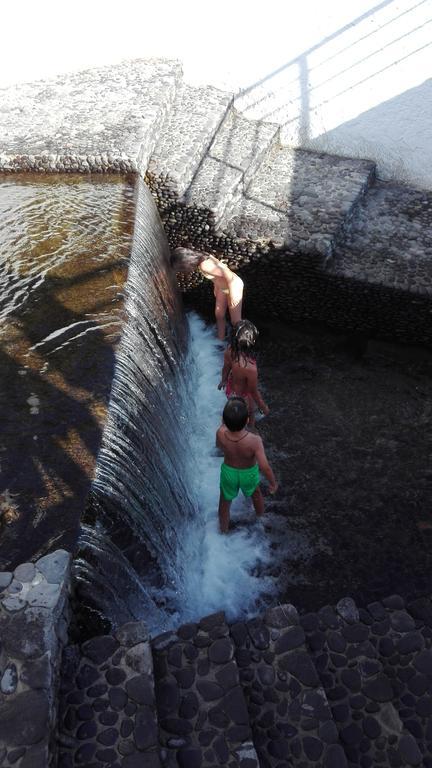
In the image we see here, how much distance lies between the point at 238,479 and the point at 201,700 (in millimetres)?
2044

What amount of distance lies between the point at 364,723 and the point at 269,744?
1.66 ft

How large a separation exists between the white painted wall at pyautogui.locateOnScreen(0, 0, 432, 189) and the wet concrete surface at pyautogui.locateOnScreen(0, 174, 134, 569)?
8.23 feet

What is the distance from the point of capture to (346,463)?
6.18 metres

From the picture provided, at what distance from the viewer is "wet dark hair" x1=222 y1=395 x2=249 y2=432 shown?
4523mm

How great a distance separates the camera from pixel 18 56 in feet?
29.7

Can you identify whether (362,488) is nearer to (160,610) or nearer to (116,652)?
(160,610)

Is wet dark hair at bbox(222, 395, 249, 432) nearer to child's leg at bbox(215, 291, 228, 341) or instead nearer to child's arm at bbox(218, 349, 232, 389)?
child's arm at bbox(218, 349, 232, 389)

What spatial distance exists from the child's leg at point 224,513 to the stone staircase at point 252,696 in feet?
5.71

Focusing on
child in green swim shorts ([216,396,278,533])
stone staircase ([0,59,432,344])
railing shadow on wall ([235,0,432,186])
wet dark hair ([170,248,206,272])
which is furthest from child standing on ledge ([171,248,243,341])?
railing shadow on wall ([235,0,432,186])

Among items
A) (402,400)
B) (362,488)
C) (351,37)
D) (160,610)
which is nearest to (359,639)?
(160,610)

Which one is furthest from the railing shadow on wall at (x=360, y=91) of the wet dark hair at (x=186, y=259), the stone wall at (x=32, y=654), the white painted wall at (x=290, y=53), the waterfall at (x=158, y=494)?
the stone wall at (x=32, y=654)

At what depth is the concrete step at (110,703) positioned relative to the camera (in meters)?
2.83

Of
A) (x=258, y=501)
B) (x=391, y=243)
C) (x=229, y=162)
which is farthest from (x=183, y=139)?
(x=258, y=501)

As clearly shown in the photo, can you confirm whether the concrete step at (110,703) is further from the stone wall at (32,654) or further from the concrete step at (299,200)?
the concrete step at (299,200)
